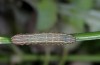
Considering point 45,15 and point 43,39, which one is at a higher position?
point 45,15

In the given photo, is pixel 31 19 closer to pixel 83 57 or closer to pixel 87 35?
pixel 83 57

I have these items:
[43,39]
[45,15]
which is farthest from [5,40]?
[45,15]

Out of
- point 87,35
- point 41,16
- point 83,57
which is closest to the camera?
point 87,35

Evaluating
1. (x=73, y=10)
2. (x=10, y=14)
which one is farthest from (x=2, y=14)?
(x=73, y=10)

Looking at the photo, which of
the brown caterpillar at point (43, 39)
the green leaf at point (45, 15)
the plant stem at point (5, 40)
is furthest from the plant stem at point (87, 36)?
the green leaf at point (45, 15)

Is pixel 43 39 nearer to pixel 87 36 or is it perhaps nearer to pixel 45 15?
pixel 87 36

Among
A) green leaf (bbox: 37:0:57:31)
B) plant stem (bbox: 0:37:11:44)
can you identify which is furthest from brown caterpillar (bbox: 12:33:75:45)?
green leaf (bbox: 37:0:57:31)

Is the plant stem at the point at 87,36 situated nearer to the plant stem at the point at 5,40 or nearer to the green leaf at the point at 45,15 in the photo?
the plant stem at the point at 5,40

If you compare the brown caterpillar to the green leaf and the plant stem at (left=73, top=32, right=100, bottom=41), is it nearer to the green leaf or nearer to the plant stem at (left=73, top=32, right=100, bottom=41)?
the plant stem at (left=73, top=32, right=100, bottom=41)
